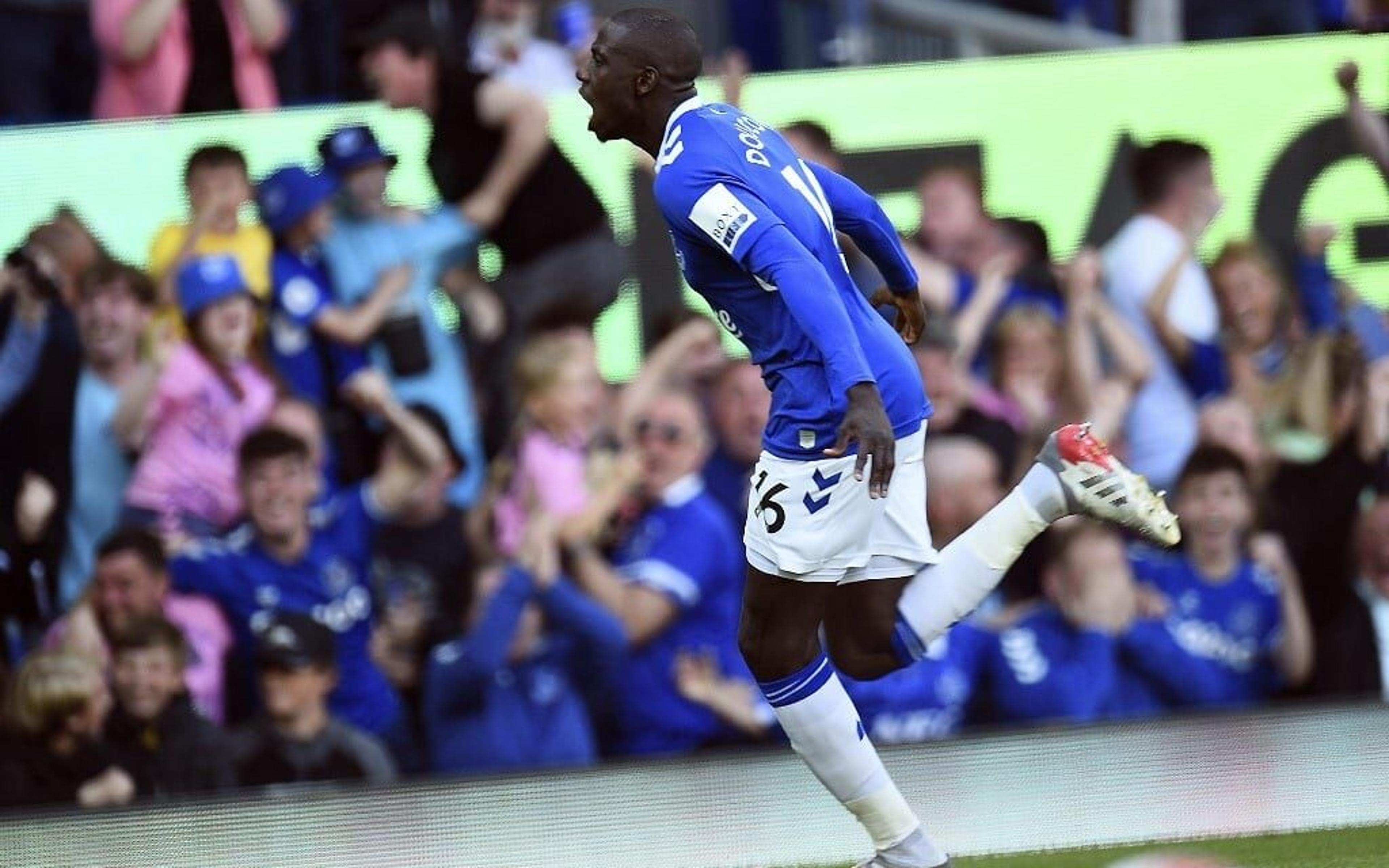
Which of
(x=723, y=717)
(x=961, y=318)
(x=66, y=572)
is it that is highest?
(x=961, y=318)

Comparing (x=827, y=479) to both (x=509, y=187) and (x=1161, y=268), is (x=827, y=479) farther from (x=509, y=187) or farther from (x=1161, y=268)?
(x=1161, y=268)

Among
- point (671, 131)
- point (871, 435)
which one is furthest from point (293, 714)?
point (871, 435)

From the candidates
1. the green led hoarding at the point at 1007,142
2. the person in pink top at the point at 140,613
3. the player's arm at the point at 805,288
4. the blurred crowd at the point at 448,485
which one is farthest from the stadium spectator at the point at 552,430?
the player's arm at the point at 805,288

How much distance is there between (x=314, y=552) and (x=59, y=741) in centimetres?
99

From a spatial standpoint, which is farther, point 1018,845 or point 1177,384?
point 1177,384

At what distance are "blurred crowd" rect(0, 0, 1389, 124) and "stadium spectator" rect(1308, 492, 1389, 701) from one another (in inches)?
101

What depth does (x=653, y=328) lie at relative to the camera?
6.96 m

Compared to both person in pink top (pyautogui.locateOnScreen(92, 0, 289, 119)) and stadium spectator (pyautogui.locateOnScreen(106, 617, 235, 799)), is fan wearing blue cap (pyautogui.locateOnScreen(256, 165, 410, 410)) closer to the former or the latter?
person in pink top (pyautogui.locateOnScreen(92, 0, 289, 119))

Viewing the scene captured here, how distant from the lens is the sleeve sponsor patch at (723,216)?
388 centimetres

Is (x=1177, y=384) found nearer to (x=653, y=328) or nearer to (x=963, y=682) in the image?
(x=963, y=682)

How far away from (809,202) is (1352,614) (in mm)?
3797

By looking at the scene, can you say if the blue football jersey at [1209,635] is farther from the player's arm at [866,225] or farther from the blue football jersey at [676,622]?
the player's arm at [866,225]

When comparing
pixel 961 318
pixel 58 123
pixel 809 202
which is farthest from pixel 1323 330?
pixel 58 123

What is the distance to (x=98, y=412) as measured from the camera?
6809 millimetres
